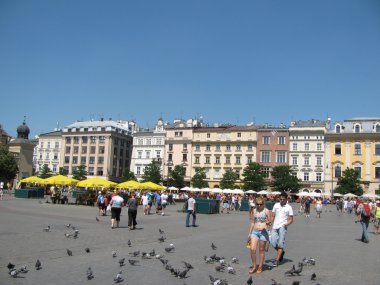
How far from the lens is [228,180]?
76.8 meters

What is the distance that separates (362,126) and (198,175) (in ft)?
100

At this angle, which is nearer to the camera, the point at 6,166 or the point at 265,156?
the point at 6,166

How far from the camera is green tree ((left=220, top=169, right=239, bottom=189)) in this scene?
76.6 m

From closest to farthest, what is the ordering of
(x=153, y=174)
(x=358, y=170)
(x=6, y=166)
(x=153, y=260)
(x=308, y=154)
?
(x=153, y=260), (x=6, y=166), (x=358, y=170), (x=308, y=154), (x=153, y=174)

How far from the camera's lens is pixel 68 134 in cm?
9806

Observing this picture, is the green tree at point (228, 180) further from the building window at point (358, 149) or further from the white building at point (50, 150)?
the white building at point (50, 150)

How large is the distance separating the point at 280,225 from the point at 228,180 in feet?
219

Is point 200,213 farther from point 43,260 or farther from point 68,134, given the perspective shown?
point 68,134

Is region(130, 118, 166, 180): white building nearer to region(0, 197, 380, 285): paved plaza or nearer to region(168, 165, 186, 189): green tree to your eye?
region(168, 165, 186, 189): green tree

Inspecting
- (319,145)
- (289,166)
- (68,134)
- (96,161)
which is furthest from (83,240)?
(68,134)

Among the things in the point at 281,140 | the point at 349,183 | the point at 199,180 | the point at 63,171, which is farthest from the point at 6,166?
the point at 349,183

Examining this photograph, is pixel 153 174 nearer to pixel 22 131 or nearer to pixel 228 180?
pixel 228 180

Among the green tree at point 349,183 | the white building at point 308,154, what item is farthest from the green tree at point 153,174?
the green tree at point 349,183

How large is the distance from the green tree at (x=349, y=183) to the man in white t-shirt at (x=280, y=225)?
61191 mm
